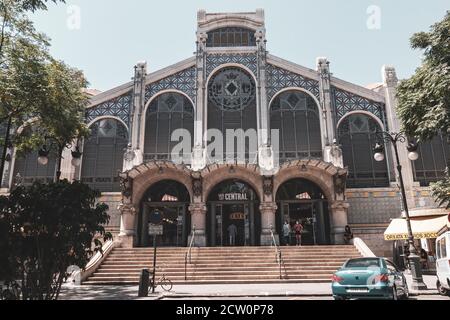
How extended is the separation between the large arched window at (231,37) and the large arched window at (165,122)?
5352mm

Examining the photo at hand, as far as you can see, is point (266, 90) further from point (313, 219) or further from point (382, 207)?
point (382, 207)

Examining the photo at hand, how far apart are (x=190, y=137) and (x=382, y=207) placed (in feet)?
45.8

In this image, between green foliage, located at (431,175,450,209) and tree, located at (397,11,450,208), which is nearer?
tree, located at (397,11,450,208)

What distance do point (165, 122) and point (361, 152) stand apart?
14.2 m

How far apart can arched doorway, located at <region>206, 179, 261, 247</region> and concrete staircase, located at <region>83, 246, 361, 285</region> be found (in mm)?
3920

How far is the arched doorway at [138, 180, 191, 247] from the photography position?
23.8 metres

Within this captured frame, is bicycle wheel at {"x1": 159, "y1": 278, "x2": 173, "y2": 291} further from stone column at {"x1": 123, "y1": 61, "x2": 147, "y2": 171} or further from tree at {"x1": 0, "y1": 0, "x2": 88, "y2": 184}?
stone column at {"x1": 123, "y1": 61, "x2": 147, "y2": 171}

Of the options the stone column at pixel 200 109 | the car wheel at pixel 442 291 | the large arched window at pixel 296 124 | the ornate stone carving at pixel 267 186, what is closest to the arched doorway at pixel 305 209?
the ornate stone carving at pixel 267 186

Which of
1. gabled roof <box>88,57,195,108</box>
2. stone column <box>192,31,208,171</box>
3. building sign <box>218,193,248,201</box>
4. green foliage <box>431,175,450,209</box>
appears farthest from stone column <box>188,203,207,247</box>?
green foliage <box>431,175,450,209</box>

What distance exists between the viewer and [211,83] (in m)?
26.4

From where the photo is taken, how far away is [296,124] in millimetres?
25297

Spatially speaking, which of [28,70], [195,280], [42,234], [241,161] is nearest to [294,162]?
[241,161]

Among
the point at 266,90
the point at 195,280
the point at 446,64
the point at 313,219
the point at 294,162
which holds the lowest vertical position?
the point at 195,280

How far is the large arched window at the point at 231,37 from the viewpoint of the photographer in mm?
27406
